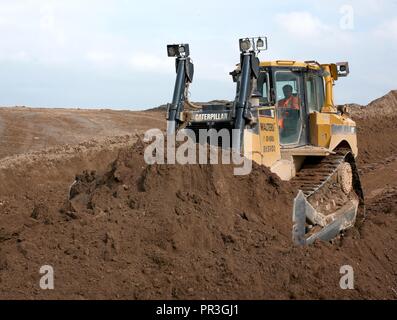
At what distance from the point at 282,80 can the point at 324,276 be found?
11.9 feet

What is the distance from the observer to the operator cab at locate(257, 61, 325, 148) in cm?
905

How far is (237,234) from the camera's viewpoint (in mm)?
6707

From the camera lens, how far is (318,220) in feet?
26.3

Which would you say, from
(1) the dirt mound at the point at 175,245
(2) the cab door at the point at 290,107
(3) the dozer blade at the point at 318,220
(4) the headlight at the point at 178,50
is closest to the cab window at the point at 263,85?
(2) the cab door at the point at 290,107

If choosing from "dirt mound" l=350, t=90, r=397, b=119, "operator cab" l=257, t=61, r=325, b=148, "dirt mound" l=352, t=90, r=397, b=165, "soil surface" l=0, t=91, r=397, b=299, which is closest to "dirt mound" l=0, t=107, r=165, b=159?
"dirt mound" l=350, t=90, r=397, b=119

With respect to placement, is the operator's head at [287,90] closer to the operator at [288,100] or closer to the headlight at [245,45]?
the operator at [288,100]

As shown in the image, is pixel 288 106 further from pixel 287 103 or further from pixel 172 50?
pixel 172 50

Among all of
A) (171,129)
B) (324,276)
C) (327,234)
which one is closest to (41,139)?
(171,129)

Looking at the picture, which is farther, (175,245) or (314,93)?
(314,93)

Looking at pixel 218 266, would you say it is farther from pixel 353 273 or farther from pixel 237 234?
pixel 353 273

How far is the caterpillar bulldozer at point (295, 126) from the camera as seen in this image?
26.3 ft

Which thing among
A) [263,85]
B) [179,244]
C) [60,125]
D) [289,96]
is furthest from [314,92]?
[60,125]

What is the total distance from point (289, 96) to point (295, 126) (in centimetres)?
45

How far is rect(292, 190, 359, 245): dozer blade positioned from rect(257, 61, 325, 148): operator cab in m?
1.21
